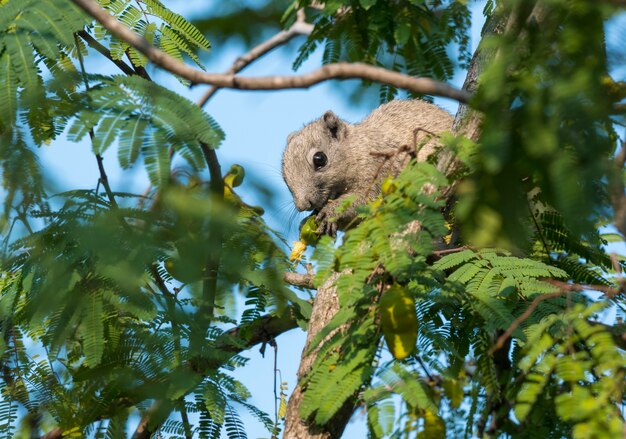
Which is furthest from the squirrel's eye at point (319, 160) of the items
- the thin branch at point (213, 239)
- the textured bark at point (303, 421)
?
the thin branch at point (213, 239)

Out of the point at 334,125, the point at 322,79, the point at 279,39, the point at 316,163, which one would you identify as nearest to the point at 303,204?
the point at 316,163

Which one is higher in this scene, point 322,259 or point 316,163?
point 316,163

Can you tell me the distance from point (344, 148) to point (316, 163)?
39 centimetres

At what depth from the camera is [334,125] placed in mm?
7941

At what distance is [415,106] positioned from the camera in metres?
7.95

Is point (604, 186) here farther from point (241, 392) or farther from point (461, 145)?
point (241, 392)

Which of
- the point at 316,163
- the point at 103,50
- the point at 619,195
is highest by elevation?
the point at 316,163

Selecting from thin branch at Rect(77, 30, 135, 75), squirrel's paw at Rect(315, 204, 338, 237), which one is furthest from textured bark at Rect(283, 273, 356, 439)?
thin branch at Rect(77, 30, 135, 75)

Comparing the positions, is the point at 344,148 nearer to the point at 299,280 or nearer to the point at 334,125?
the point at 334,125

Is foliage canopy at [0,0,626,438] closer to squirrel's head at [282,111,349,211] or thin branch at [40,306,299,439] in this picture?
thin branch at [40,306,299,439]

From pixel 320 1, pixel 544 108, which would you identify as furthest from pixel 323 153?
pixel 544 108

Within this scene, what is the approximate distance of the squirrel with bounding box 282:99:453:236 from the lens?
7.34 meters

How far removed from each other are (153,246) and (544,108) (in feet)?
5.25

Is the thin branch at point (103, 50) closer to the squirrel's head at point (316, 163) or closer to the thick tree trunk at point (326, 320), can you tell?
the thick tree trunk at point (326, 320)
